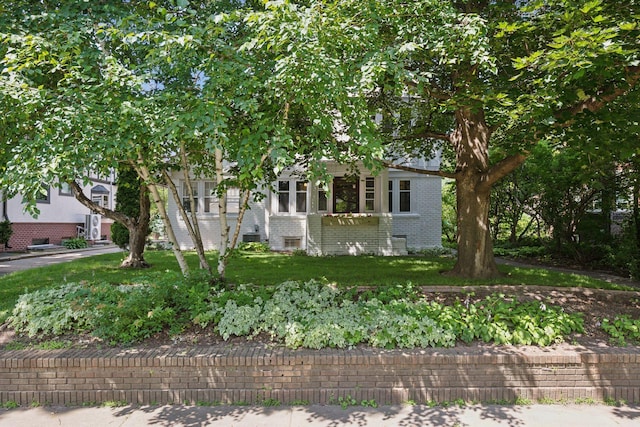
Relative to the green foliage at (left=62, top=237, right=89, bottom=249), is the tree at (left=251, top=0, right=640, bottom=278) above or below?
above

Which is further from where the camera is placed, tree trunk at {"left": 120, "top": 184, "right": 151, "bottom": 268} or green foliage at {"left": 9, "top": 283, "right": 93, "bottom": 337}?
tree trunk at {"left": 120, "top": 184, "right": 151, "bottom": 268}

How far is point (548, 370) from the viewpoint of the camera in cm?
446

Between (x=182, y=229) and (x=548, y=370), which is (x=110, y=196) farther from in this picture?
(x=548, y=370)

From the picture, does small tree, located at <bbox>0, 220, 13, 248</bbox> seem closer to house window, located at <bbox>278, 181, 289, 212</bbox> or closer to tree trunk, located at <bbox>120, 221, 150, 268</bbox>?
tree trunk, located at <bbox>120, 221, 150, 268</bbox>

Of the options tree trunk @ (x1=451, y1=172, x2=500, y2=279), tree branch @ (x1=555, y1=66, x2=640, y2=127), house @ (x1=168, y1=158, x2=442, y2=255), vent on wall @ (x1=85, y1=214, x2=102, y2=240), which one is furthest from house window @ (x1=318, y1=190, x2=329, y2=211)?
vent on wall @ (x1=85, y1=214, x2=102, y2=240)

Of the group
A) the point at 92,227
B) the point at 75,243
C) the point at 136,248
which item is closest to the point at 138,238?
the point at 136,248

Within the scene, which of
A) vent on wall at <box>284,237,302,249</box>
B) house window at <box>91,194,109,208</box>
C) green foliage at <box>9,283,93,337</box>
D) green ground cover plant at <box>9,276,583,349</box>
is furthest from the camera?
house window at <box>91,194,109,208</box>

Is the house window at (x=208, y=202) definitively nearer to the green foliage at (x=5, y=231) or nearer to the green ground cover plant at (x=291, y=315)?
the green foliage at (x=5, y=231)

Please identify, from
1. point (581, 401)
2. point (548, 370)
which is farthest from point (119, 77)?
point (581, 401)

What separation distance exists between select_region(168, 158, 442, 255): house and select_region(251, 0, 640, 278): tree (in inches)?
281

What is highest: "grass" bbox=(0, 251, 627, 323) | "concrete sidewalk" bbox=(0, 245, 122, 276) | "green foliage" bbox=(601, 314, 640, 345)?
"grass" bbox=(0, 251, 627, 323)

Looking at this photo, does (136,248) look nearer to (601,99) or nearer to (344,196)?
(344,196)

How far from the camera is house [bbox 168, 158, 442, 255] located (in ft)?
51.1

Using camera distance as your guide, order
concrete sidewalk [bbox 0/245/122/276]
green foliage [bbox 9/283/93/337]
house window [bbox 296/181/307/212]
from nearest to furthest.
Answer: green foliage [bbox 9/283/93/337] → concrete sidewalk [bbox 0/245/122/276] → house window [bbox 296/181/307/212]
